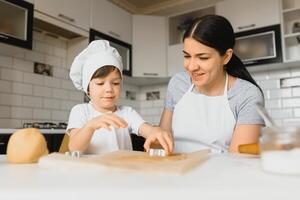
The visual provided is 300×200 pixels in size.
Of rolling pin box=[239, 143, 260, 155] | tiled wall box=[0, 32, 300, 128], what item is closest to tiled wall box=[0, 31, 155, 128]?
tiled wall box=[0, 32, 300, 128]

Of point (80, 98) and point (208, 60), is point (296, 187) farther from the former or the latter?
point (80, 98)

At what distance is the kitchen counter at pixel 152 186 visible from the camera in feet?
0.90

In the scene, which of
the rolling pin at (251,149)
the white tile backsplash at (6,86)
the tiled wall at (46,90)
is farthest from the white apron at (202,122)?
the white tile backsplash at (6,86)

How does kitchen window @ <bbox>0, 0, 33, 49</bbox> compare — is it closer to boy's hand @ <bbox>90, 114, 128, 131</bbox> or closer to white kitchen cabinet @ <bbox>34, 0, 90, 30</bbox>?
white kitchen cabinet @ <bbox>34, 0, 90, 30</bbox>

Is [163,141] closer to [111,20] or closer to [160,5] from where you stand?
[111,20]

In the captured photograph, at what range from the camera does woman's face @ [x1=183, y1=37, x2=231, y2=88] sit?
122cm

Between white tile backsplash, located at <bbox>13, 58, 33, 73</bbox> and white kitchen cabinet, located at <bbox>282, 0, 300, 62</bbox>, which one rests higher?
Answer: white kitchen cabinet, located at <bbox>282, 0, 300, 62</bbox>

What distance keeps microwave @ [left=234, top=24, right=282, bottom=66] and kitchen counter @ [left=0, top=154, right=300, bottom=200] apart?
7.98ft

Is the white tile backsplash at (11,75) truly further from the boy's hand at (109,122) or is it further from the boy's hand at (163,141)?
the boy's hand at (163,141)

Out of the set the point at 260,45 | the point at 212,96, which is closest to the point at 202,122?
the point at 212,96

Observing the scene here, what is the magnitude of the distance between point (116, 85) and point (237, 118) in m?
0.49

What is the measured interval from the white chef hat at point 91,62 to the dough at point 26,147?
1.65 ft

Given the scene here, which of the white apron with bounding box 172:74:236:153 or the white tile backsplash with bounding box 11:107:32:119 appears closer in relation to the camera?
the white apron with bounding box 172:74:236:153

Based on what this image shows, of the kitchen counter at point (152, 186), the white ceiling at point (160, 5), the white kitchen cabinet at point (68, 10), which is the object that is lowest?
the kitchen counter at point (152, 186)
